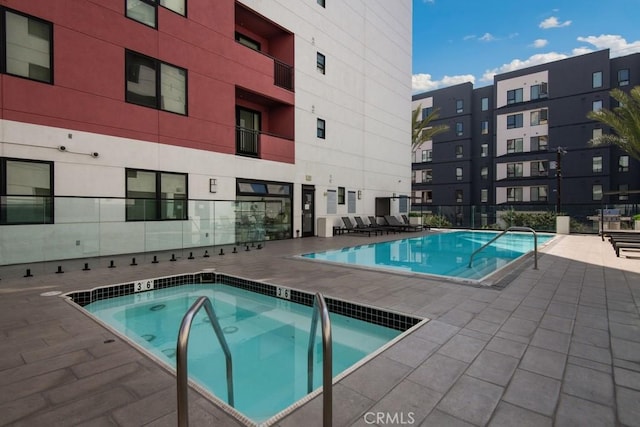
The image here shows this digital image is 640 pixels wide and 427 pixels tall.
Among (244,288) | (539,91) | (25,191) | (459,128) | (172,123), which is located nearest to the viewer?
(244,288)

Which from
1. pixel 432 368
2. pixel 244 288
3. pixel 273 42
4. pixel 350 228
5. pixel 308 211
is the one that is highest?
pixel 273 42

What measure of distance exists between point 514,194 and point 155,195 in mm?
29762

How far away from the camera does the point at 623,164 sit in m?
25.3

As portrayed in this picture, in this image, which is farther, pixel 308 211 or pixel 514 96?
pixel 514 96

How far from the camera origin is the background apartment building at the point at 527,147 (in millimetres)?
25141

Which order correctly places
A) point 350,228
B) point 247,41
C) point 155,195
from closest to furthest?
1. point 155,195
2. point 247,41
3. point 350,228

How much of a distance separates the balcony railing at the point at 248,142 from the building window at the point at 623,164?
28.2 meters

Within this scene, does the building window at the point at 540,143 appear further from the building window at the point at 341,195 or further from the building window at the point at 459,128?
the building window at the point at 341,195

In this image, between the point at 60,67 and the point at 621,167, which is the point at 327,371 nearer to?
the point at 60,67

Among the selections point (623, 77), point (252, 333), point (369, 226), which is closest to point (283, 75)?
point (369, 226)

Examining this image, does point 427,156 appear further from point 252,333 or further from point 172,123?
point 252,333

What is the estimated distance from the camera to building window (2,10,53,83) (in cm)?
713

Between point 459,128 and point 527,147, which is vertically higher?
point 459,128

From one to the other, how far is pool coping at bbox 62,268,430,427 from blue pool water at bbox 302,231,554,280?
2.52 metres
